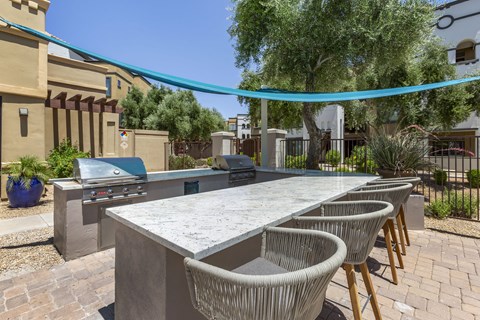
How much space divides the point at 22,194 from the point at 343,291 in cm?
715

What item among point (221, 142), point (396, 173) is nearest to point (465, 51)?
point (396, 173)

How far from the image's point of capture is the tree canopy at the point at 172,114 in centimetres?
1839

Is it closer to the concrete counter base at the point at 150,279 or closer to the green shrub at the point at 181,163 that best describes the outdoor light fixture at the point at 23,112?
the green shrub at the point at 181,163

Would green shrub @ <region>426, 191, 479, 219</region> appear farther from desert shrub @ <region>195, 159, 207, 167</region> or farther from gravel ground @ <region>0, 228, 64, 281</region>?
desert shrub @ <region>195, 159, 207, 167</region>

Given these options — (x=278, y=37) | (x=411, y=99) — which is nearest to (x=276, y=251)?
(x=278, y=37)

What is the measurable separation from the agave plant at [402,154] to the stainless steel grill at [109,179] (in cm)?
473

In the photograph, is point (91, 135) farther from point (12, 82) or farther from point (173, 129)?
point (173, 129)

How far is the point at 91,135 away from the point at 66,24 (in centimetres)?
580

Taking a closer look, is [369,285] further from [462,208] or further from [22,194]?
[22,194]

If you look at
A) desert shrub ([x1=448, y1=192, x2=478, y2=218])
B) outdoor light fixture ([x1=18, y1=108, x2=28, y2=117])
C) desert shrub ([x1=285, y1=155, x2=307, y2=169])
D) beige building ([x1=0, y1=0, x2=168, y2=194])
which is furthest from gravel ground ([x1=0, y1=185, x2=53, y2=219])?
desert shrub ([x1=448, y1=192, x2=478, y2=218])

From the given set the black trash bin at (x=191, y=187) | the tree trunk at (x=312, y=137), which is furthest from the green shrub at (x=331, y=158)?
the black trash bin at (x=191, y=187)

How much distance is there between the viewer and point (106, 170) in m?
3.56

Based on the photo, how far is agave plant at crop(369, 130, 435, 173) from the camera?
502cm

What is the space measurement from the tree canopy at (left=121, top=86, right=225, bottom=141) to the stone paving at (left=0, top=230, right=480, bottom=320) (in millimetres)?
15628
